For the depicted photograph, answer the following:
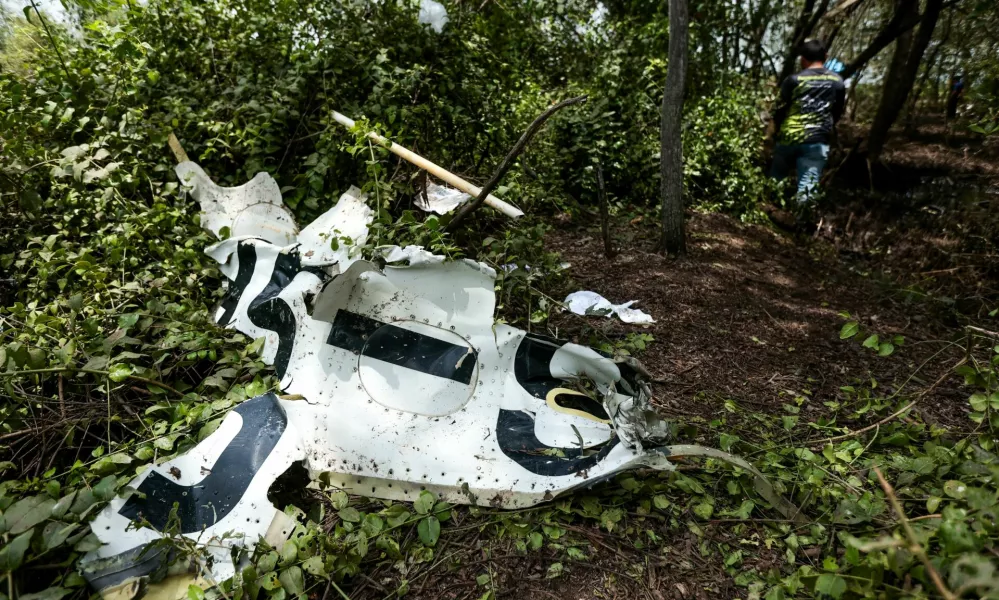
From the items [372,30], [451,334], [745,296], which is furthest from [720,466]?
[372,30]

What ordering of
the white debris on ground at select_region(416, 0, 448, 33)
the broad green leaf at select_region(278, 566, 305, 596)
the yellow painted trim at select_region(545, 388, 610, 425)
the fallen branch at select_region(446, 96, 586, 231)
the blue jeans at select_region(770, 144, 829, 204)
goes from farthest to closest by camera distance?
1. the blue jeans at select_region(770, 144, 829, 204)
2. the white debris on ground at select_region(416, 0, 448, 33)
3. the fallen branch at select_region(446, 96, 586, 231)
4. the yellow painted trim at select_region(545, 388, 610, 425)
5. the broad green leaf at select_region(278, 566, 305, 596)

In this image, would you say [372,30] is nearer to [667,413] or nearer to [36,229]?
[36,229]

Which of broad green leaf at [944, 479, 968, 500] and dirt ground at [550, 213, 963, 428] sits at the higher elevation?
broad green leaf at [944, 479, 968, 500]

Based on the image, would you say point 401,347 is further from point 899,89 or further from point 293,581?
point 899,89

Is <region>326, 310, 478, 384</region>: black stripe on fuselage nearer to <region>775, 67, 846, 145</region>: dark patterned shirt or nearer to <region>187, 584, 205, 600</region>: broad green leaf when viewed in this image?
<region>187, 584, 205, 600</region>: broad green leaf

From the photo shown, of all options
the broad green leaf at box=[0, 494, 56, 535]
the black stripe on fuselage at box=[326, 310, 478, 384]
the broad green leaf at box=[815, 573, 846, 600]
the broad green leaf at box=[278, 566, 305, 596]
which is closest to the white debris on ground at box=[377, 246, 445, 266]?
the black stripe on fuselage at box=[326, 310, 478, 384]

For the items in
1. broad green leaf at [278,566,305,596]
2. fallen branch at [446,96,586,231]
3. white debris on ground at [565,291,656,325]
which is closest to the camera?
broad green leaf at [278,566,305,596]

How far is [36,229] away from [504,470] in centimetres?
291

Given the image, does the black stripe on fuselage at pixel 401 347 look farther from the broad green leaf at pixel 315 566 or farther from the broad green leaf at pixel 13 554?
the broad green leaf at pixel 13 554

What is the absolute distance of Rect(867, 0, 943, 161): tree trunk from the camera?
17.4 ft

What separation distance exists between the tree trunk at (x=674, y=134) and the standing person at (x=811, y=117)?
7.14 ft

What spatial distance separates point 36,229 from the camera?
105 inches

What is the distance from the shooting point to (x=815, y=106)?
4922 mm

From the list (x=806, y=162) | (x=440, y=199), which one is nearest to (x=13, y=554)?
(x=440, y=199)
